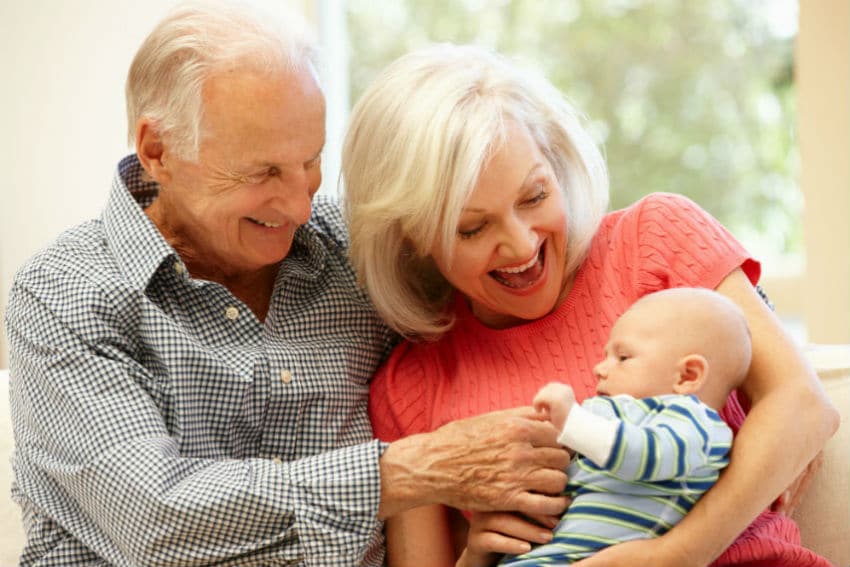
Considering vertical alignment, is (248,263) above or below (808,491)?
above

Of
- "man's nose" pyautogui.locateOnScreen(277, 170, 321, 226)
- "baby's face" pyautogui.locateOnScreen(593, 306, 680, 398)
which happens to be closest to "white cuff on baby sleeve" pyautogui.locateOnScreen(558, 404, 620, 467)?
"baby's face" pyautogui.locateOnScreen(593, 306, 680, 398)

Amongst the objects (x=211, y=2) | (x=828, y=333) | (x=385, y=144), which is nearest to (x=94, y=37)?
(x=211, y=2)

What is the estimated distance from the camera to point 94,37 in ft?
13.6

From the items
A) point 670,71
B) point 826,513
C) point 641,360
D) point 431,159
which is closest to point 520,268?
point 431,159

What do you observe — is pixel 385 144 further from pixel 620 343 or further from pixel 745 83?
pixel 745 83

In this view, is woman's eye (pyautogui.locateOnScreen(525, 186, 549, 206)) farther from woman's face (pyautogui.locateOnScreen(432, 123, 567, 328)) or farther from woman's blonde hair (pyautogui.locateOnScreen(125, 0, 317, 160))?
woman's blonde hair (pyautogui.locateOnScreen(125, 0, 317, 160))

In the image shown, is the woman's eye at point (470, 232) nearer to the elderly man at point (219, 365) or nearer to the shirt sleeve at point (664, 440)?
the elderly man at point (219, 365)

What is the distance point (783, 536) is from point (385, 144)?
955 mm

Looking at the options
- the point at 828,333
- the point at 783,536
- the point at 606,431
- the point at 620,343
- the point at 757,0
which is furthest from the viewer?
the point at 757,0

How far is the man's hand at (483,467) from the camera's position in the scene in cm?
173

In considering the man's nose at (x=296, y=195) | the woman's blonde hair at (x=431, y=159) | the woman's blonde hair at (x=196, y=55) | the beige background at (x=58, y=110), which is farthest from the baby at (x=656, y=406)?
the beige background at (x=58, y=110)

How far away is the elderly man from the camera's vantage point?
5.78ft

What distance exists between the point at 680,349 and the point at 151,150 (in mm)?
1039

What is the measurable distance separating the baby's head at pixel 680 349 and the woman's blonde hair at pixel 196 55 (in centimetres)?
78
